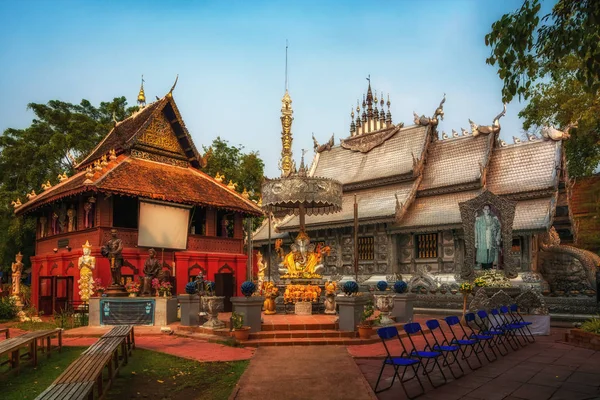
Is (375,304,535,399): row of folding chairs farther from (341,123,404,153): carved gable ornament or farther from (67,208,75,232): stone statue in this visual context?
(67,208,75,232): stone statue

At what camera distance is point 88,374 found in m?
6.48

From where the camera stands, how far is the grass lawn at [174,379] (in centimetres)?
778

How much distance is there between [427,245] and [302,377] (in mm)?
16923

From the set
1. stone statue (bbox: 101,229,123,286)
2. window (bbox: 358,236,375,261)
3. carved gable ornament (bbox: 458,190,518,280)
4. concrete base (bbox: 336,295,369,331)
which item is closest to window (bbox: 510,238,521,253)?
carved gable ornament (bbox: 458,190,518,280)

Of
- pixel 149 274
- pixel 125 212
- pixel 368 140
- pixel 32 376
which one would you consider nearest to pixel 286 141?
pixel 368 140

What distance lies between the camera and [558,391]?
7.48 m

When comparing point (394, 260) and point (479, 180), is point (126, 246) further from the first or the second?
point (479, 180)

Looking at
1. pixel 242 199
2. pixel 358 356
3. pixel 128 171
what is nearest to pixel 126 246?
pixel 128 171

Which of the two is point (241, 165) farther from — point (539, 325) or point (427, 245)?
point (539, 325)

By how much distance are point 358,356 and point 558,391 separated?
408cm

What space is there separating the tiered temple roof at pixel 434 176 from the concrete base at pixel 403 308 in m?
7.61

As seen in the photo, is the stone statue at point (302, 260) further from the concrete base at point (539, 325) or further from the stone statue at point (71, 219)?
the stone statue at point (71, 219)

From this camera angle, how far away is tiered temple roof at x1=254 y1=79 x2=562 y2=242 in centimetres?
2211

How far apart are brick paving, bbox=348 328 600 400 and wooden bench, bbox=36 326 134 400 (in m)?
4.00
